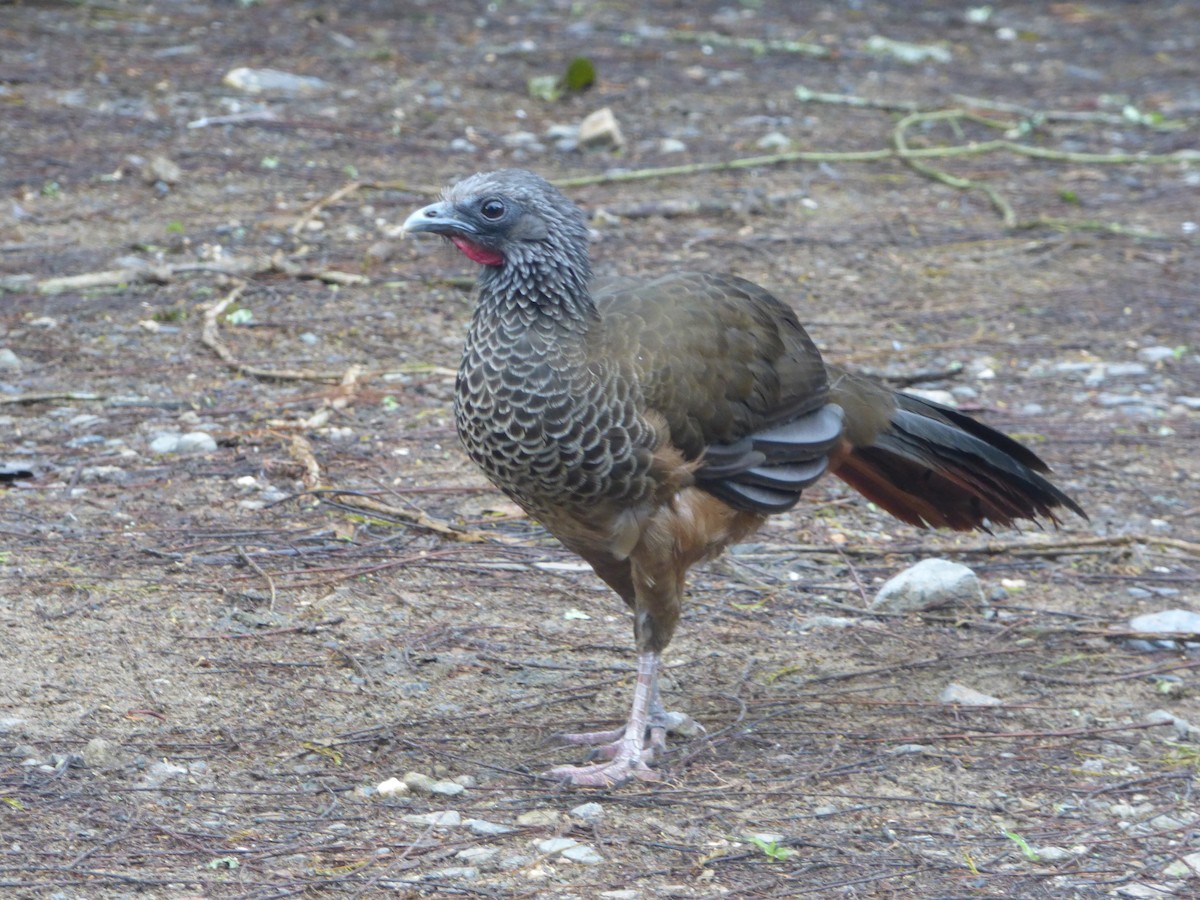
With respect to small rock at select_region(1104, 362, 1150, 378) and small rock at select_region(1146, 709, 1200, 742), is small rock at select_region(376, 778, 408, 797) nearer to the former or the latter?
small rock at select_region(1146, 709, 1200, 742)

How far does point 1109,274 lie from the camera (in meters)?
8.44

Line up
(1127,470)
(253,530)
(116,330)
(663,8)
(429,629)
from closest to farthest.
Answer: (429,629) < (253,530) < (1127,470) < (116,330) < (663,8)

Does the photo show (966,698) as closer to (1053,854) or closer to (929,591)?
(929,591)

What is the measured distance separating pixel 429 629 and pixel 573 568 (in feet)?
2.34

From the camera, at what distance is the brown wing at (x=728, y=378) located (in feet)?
13.2

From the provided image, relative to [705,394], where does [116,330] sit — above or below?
below

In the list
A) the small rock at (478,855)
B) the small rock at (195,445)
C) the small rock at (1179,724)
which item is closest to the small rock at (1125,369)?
the small rock at (1179,724)

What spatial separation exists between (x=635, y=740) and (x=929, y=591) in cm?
→ 149

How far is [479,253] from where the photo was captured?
4059 millimetres

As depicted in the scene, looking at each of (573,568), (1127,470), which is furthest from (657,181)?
(573,568)

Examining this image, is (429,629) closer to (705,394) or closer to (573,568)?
(573,568)

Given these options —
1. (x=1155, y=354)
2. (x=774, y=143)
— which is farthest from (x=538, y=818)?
(x=774, y=143)

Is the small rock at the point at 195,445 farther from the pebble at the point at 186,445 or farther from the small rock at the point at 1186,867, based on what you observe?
the small rock at the point at 1186,867

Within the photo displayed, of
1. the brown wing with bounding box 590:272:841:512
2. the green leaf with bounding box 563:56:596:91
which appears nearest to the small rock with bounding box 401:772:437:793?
the brown wing with bounding box 590:272:841:512
